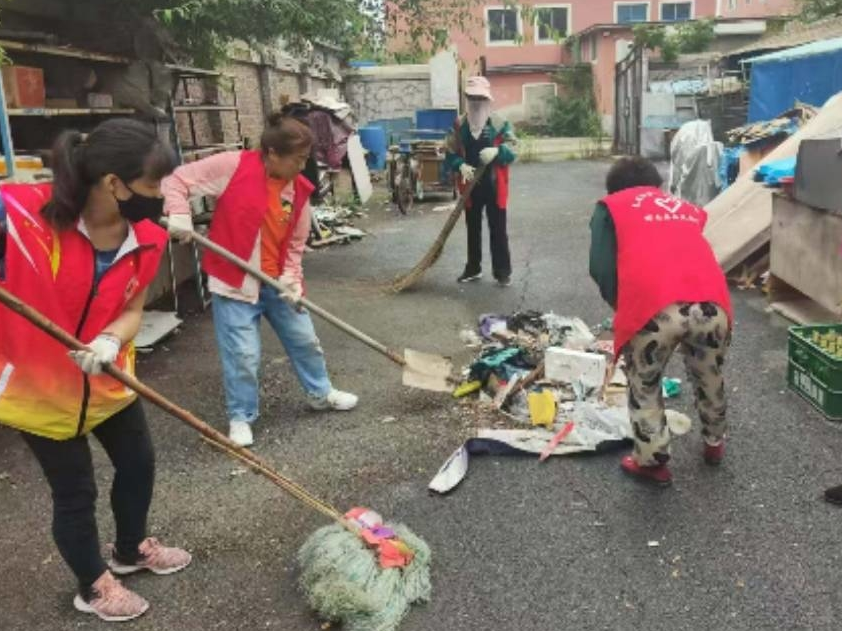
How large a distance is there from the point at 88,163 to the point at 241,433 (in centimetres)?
218

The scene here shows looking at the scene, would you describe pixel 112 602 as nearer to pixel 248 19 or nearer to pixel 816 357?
pixel 816 357

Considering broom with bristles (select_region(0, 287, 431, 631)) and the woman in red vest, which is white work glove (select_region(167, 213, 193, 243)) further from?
the woman in red vest

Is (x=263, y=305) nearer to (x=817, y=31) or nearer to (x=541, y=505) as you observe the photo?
(x=541, y=505)

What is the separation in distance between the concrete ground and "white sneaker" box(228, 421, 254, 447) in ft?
0.25

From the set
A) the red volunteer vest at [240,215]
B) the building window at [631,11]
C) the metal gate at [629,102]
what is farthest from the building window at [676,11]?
the red volunteer vest at [240,215]

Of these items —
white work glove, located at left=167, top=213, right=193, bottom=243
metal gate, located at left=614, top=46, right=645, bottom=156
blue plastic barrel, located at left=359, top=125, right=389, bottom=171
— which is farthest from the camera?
metal gate, located at left=614, top=46, right=645, bottom=156

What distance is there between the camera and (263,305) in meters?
4.27

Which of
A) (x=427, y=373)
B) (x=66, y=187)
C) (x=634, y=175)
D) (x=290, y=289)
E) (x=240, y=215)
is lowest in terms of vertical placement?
(x=427, y=373)

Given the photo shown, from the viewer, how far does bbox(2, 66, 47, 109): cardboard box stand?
215 inches

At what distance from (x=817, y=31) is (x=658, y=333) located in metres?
16.2

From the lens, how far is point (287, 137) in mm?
3867

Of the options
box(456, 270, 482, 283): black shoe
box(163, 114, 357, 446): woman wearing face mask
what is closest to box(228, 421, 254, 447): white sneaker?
box(163, 114, 357, 446): woman wearing face mask

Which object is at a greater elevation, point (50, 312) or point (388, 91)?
point (388, 91)

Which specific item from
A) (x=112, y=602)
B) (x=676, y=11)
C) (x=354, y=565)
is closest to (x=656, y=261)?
(x=354, y=565)
